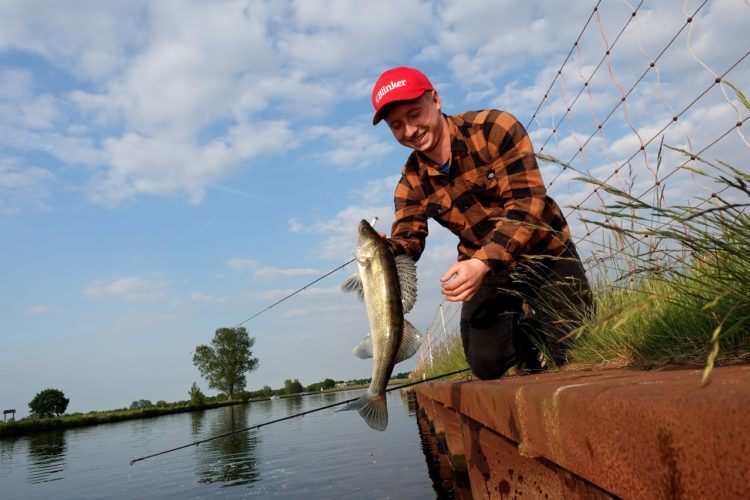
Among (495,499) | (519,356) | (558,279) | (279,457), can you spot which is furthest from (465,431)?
(279,457)

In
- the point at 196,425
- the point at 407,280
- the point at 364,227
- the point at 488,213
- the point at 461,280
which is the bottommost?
the point at 196,425

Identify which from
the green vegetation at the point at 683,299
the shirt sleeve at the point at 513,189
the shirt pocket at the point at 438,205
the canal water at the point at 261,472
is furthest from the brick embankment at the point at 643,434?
the canal water at the point at 261,472

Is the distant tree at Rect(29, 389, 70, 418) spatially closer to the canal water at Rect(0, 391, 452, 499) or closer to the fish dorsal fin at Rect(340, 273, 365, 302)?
the canal water at Rect(0, 391, 452, 499)

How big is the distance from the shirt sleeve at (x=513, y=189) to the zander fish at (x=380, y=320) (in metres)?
0.63

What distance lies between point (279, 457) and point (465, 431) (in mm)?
8130

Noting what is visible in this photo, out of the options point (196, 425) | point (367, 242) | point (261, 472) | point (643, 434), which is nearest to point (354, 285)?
point (367, 242)

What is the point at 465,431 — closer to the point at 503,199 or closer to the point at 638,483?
the point at 503,199

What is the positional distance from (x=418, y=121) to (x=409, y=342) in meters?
1.68

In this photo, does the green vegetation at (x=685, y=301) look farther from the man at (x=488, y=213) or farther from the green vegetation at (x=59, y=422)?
the green vegetation at (x=59, y=422)

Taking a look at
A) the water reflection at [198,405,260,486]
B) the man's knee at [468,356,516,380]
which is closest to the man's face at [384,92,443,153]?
the man's knee at [468,356,516,380]

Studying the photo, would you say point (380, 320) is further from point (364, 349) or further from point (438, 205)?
point (438, 205)

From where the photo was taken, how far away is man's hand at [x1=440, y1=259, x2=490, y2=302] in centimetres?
319

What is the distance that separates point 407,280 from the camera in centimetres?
387

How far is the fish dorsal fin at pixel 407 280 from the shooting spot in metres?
3.79
